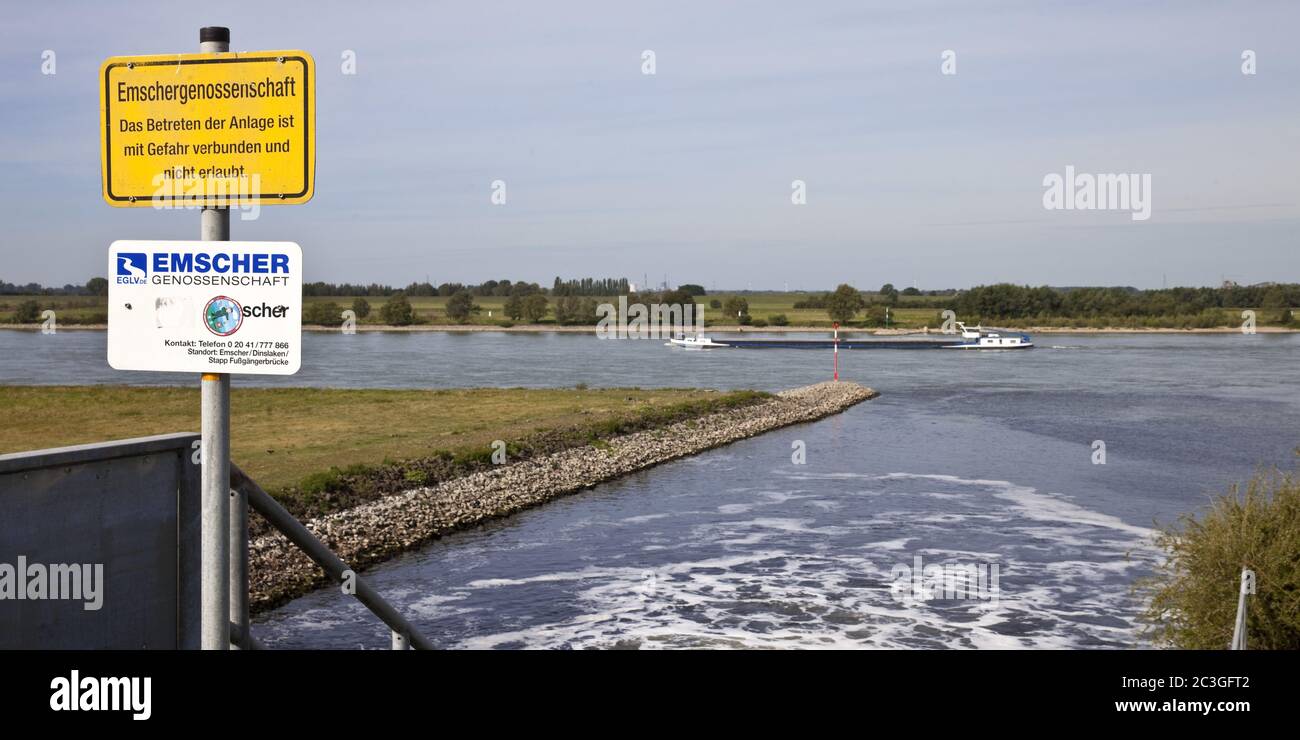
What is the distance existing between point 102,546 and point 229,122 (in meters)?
1.62

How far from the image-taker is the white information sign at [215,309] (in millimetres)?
3809

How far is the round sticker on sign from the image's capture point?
3.82m

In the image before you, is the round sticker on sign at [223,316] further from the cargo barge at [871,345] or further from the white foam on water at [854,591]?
the cargo barge at [871,345]

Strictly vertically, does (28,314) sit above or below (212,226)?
above

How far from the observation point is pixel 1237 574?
1303cm

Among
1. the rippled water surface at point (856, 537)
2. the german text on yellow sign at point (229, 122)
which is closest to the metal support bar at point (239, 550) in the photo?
the german text on yellow sign at point (229, 122)

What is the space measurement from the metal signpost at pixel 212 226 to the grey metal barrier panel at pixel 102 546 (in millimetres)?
290

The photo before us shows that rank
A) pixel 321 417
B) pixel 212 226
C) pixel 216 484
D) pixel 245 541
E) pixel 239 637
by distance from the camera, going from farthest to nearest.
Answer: pixel 321 417, pixel 239 637, pixel 245 541, pixel 212 226, pixel 216 484

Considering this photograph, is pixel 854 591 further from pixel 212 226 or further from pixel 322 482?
pixel 212 226

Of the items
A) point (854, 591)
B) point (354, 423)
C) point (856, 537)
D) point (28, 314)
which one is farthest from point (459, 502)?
point (28, 314)

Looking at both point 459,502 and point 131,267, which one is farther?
point 459,502

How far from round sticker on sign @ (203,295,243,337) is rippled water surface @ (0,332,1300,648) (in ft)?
47.0
